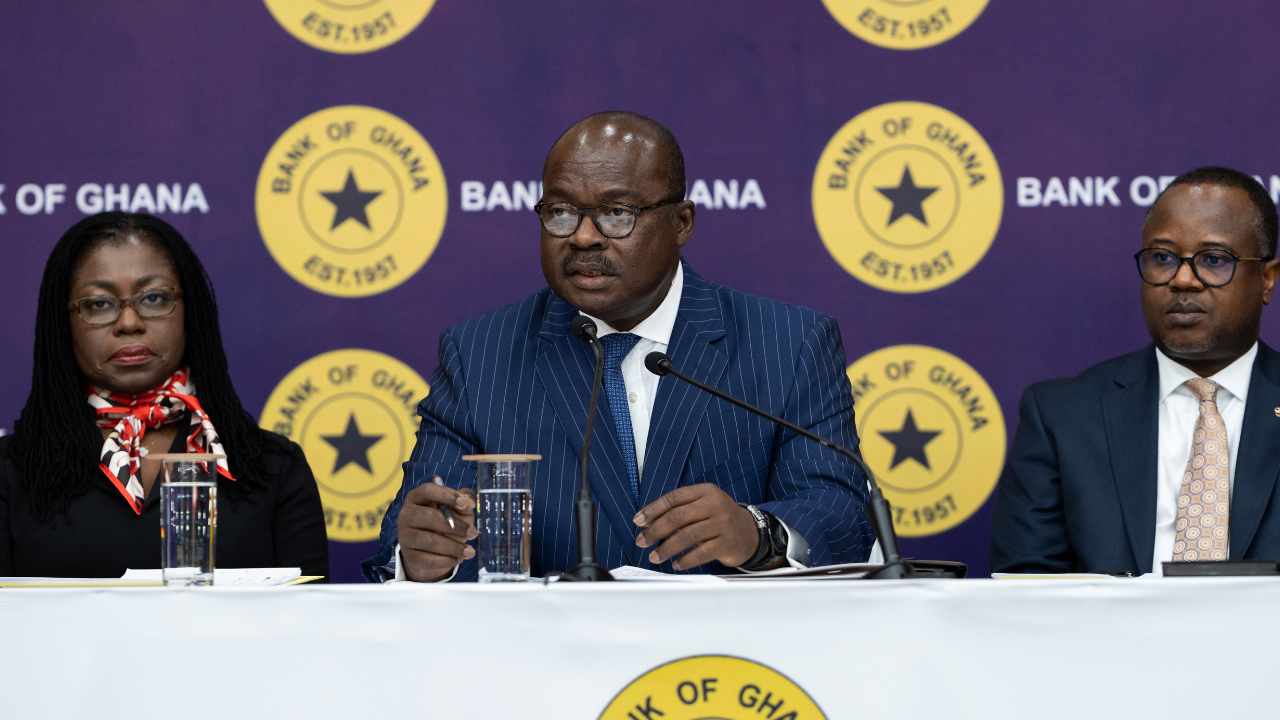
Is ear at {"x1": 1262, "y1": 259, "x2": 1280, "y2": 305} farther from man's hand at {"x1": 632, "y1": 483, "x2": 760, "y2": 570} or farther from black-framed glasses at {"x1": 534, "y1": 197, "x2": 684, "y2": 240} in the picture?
man's hand at {"x1": 632, "y1": 483, "x2": 760, "y2": 570}

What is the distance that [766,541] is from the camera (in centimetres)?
180

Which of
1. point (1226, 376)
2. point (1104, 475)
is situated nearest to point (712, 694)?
point (1104, 475)

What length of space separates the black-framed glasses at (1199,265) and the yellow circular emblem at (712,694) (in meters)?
1.54

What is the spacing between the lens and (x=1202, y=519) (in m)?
2.36

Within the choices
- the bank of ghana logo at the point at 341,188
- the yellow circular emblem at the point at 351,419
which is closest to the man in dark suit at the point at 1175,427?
the yellow circular emblem at the point at 351,419

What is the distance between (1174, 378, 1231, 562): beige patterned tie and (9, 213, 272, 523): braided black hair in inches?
78.0

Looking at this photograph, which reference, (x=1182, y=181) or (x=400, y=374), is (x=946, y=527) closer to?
(x=1182, y=181)

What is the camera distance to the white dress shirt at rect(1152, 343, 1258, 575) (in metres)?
2.43

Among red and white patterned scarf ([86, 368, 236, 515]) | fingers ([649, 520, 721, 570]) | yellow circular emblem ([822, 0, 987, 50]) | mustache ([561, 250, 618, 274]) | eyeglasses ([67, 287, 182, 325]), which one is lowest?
fingers ([649, 520, 721, 570])

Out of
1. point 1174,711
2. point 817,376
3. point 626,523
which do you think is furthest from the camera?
point 817,376

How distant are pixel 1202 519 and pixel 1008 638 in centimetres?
124

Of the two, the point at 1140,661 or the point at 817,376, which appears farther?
the point at 817,376

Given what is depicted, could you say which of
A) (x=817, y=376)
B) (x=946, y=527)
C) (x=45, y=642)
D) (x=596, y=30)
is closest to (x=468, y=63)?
(x=596, y=30)

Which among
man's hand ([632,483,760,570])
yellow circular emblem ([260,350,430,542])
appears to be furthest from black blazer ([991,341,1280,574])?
yellow circular emblem ([260,350,430,542])
